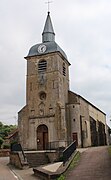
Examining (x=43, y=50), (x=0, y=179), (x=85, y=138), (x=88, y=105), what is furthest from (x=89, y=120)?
(x=0, y=179)

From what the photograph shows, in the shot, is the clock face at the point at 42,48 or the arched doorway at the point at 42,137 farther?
the clock face at the point at 42,48

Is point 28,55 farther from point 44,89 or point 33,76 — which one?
point 44,89

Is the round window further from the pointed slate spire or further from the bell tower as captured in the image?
the pointed slate spire

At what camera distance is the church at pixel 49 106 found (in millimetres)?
36188

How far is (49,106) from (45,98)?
158 centimetres

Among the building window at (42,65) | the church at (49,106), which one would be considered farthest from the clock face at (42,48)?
the building window at (42,65)

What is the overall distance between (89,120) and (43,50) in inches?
568

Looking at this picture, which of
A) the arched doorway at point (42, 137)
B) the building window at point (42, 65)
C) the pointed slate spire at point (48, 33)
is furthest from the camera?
the pointed slate spire at point (48, 33)

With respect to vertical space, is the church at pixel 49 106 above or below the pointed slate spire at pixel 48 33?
below

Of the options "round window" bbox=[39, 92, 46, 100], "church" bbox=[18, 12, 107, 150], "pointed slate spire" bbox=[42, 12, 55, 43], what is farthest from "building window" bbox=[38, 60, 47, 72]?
"pointed slate spire" bbox=[42, 12, 55, 43]

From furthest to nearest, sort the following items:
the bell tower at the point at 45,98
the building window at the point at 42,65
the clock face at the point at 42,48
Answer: the clock face at the point at 42,48, the building window at the point at 42,65, the bell tower at the point at 45,98

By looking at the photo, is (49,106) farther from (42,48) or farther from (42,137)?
(42,48)

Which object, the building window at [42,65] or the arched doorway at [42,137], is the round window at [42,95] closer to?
the building window at [42,65]

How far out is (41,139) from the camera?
121 ft
